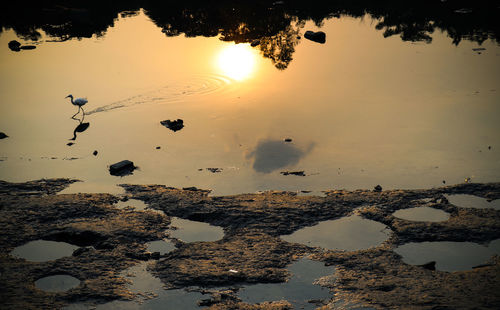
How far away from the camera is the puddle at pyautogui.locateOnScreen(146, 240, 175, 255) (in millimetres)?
5012

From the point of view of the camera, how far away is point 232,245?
5.01m

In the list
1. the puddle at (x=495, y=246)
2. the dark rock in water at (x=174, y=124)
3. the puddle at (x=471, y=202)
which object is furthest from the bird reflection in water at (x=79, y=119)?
the puddle at (x=495, y=246)

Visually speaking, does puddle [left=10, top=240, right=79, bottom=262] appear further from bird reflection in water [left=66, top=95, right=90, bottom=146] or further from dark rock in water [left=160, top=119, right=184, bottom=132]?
dark rock in water [left=160, top=119, right=184, bottom=132]

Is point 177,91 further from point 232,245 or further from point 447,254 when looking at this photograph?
point 447,254

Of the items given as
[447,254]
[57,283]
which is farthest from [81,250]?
[447,254]

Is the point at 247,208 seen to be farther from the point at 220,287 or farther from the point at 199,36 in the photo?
the point at 199,36

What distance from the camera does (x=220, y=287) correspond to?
14.5 feet

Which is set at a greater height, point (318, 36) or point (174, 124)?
point (318, 36)

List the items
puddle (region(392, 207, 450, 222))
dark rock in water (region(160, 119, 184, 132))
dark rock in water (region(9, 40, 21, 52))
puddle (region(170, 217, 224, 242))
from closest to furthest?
puddle (region(170, 217, 224, 242)) → puddle (region(392, 207, 450, 222)) → dark rock in water (region(160, 119, 184, 132)) → dark rock in water (region(9, 40, 21, 52))

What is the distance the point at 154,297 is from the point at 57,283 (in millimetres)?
891

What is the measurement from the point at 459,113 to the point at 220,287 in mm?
5507

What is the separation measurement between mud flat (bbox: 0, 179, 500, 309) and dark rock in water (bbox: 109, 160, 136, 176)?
446 mm

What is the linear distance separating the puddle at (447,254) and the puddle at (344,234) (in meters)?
0.31

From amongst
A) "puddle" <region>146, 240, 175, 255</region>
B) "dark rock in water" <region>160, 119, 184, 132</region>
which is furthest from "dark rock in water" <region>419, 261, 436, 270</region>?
"dark rock in water" <region>160, 119, 184, 132</region>
